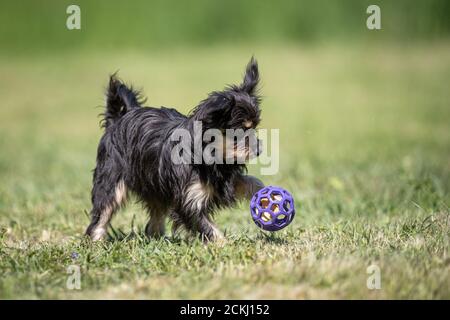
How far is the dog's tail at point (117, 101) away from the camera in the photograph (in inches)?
273

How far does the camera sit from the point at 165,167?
6082mm

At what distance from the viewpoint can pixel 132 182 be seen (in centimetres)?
652

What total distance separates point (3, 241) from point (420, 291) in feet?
12.6

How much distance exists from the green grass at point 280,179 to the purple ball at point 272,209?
191 mm

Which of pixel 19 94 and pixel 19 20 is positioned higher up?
pixel 19 20

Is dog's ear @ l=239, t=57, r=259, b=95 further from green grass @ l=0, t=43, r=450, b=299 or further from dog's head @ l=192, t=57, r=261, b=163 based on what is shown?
green grass @ l=0, t=43, r=450, b=299

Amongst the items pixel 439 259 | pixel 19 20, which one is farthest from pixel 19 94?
pixel 439 259

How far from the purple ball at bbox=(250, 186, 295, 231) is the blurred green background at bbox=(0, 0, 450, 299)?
0.61 feet

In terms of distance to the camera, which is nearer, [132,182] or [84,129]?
Answer: [132,182]

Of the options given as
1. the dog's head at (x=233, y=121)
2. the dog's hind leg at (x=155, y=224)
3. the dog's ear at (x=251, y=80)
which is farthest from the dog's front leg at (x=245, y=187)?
the dog's hind leg at (x=155, y=224)

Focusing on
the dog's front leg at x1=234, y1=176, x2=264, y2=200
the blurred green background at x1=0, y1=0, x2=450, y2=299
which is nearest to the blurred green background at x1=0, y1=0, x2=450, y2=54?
the blurred green background at x1=0, y1=0, x2=450, y2=299

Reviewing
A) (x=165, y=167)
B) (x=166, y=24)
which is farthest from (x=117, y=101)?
(x=166, y=24)
